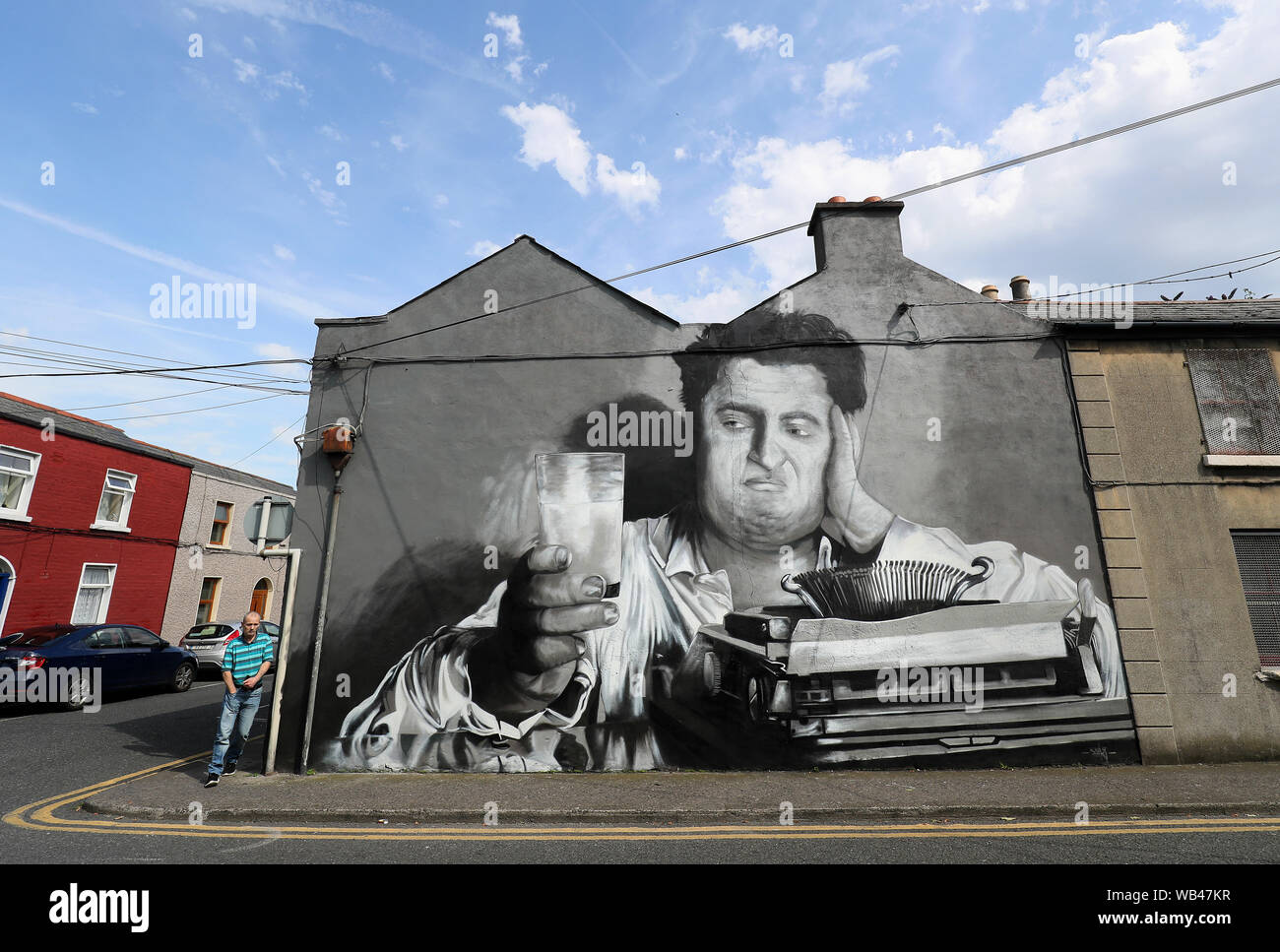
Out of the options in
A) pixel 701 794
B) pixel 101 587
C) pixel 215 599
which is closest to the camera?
pixel 701 794

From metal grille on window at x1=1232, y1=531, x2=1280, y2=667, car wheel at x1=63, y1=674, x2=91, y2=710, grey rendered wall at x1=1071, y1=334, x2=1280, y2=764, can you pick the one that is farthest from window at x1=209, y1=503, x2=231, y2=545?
metal grille on window at x1=1232, y1=531, x2=1280, y2=667

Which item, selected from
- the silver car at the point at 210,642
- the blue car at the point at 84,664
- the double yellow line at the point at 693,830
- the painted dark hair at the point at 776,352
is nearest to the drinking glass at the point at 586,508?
the painted dark hair at the point at 776,352

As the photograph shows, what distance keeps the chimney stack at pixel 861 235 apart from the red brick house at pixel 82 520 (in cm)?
2100

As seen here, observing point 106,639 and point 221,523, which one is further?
point 221,523

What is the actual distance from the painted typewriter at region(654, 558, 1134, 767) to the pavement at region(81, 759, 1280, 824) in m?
0.32

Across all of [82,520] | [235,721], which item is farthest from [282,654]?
[82,520]

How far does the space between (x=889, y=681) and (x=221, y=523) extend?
25.1m

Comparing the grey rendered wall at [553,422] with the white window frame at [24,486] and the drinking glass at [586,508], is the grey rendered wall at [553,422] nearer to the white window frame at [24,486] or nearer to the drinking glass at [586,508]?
the drinking glass at [586,508]

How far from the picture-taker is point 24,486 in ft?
56.0

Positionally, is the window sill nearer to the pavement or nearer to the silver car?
the pavement

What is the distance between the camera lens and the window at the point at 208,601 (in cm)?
2309

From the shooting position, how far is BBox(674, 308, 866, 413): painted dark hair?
26.8 feet

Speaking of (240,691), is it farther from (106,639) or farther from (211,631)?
(211,631)
